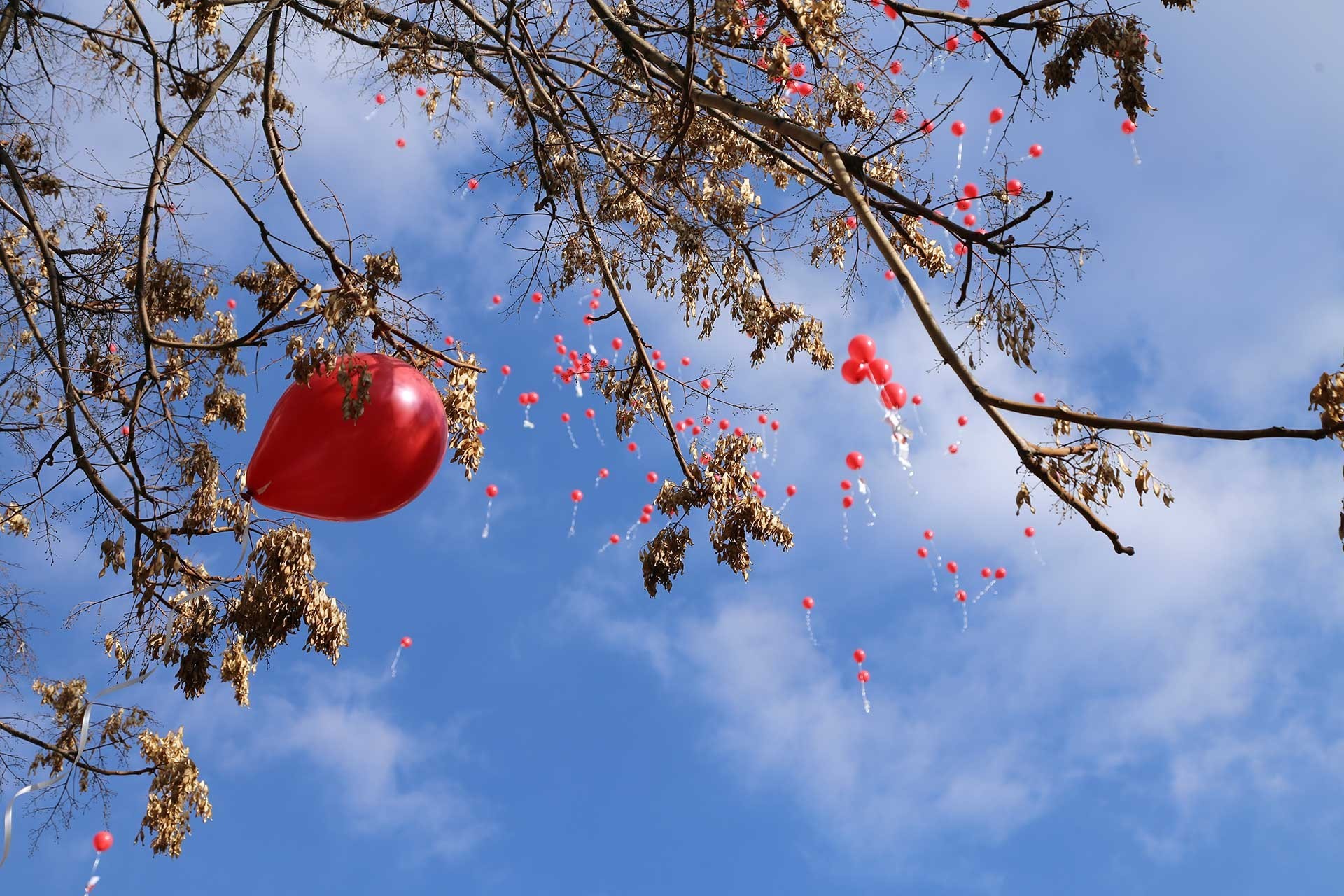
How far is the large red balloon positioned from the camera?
147 inches

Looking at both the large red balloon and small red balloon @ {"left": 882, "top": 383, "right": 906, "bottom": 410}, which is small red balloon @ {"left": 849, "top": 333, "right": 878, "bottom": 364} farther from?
the large red balloon

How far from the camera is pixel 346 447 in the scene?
12.2ft

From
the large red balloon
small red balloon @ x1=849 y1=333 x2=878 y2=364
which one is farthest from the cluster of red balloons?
the large red balloon

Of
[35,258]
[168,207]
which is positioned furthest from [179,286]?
[35,258]

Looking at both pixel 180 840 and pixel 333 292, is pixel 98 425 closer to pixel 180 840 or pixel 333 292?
pixel 333 292

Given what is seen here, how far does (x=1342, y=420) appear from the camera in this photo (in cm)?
306

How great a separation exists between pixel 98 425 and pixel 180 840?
109 inches

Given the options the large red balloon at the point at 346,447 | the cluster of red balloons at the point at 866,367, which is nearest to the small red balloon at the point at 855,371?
the cluster of red balloons at the point at 866,367

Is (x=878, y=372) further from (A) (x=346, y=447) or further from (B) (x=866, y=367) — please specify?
(A) (x=346, y=447)

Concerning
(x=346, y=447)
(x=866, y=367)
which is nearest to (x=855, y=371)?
(x=866, y=367)

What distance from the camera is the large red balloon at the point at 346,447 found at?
3744 mm

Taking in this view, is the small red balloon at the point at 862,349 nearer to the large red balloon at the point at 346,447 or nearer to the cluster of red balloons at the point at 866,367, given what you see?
the cluster of red balloons at the point at 866,367

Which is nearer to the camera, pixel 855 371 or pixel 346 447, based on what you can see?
pixel 346 447

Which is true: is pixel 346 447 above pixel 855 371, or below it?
below
